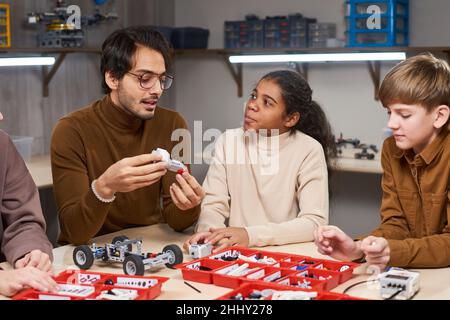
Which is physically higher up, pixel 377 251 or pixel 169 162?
pixel 169 162

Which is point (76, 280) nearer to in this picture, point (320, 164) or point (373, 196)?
point (320, 164)

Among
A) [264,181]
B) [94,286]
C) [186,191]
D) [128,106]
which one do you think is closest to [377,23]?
[264,181]

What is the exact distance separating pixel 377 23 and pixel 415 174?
2399mm

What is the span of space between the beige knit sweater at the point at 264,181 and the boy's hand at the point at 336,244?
460 mm

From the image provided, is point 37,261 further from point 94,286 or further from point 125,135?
point 125,135

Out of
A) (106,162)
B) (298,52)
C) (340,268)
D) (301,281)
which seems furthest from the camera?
(298,52)

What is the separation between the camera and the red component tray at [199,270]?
165cm

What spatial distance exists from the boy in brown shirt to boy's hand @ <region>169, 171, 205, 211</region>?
475mm

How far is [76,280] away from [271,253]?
518 mm

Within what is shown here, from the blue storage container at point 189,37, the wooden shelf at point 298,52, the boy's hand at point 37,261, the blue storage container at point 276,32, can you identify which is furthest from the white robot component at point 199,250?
the blue storage container at point 189,37

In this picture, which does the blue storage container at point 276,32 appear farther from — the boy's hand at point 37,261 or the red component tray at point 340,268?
the boy's hand at point 37,261

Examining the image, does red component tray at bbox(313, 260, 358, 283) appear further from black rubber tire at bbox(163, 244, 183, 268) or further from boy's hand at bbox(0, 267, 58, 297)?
boy's hand at bbox(0, 267, 58, 297)

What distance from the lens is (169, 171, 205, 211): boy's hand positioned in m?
2.05

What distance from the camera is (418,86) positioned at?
1870mm
